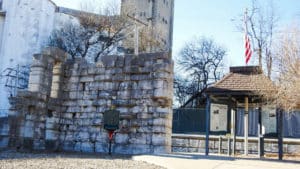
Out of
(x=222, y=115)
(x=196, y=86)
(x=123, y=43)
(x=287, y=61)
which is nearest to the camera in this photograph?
(x=287, y=61)

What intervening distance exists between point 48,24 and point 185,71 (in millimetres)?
16951

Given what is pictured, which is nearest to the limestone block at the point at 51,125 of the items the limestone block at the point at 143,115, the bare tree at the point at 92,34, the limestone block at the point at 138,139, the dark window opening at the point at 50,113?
the dark window opening at the point at 50,113

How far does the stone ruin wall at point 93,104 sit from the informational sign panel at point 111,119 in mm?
425

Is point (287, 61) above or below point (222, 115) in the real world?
above

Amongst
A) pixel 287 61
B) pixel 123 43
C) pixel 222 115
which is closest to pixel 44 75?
pixel 287 61

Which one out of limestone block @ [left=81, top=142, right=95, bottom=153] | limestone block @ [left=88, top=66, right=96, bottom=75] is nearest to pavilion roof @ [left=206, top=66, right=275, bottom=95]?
limestone block @ [left=88, top=66, right=96, bottom=75]

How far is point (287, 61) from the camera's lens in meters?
10.9

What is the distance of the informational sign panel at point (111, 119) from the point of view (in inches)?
441

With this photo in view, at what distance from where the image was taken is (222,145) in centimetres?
Result: 1602

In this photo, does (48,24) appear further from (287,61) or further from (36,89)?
(287,61)

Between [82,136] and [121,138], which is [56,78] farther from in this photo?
[121,138]

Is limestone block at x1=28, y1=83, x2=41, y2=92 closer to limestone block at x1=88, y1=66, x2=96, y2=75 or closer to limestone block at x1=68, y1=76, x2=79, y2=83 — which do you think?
limestone block at x1=68, y1=76, x2=79, y2=83

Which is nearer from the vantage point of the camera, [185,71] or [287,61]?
[287,61]

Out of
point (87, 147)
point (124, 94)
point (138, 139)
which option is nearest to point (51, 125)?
point (87, 147)
